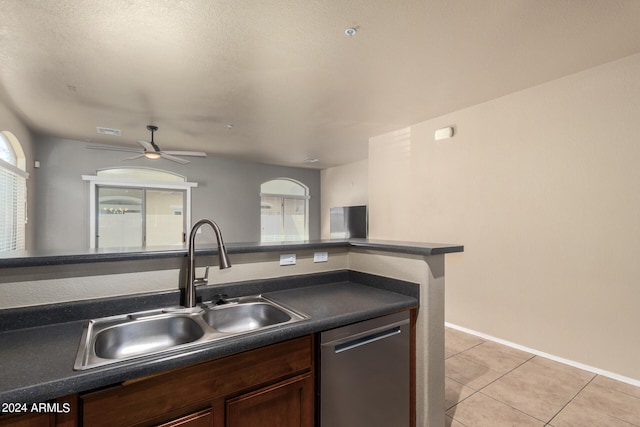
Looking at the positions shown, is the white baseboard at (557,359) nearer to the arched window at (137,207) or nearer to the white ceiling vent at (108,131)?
the arched window at (137,207)

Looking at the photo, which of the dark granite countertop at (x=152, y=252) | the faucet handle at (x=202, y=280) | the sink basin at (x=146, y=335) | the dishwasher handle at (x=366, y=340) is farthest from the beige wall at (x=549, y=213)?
the sink basin at (x=146, y=335)

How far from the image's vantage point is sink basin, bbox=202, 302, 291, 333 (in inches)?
60.5

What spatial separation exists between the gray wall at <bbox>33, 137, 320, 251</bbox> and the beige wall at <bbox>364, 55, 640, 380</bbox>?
420 cm

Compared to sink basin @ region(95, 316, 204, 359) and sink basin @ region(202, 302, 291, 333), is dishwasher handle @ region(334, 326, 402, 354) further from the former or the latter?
sink basin @ region(95, 316, 204, 359)

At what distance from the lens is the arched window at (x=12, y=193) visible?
3.67 metres

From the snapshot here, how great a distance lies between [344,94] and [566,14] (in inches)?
74.0

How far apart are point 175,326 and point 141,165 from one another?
5.35 meters

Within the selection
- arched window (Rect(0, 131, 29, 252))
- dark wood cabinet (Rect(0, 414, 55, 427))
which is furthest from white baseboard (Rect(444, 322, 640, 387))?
arched window (Rect(0, 131, 29, 252))

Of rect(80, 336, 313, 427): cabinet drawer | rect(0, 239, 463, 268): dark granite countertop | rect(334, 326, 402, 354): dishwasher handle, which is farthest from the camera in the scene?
rect(334, 326, 402, 354): dishwasher handle

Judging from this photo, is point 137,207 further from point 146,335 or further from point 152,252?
point 146,335

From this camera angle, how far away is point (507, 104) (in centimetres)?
323

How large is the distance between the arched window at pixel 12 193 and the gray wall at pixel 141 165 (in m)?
0.44

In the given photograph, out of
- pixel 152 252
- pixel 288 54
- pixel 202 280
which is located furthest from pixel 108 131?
pixel 202 280

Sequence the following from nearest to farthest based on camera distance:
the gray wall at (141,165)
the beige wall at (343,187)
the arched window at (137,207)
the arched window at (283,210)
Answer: the gray wall at (141,165)
the arched window at (137,207)
the beige wall at (343,187)
the arched window at (283,210)
